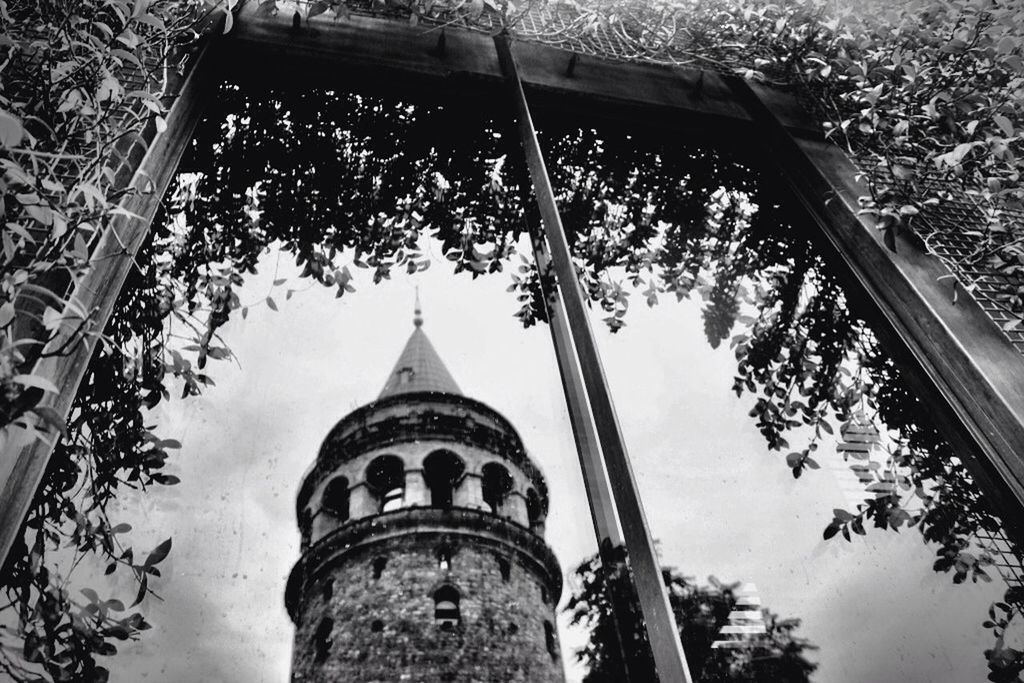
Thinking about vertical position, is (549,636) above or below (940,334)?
above

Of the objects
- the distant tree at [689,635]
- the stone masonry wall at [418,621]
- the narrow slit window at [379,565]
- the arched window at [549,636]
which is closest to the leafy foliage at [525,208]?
the distant tree at [689,635]

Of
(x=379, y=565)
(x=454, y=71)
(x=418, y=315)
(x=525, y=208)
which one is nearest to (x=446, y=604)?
(x=379, y=565)

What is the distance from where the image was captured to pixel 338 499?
61.5 feet

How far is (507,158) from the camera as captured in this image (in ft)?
9.04

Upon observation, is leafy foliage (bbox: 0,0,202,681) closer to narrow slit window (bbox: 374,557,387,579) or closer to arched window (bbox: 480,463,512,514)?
arched window (bbox: 480,463,512,514)

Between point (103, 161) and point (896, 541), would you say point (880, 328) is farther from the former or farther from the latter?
point (103, 161)

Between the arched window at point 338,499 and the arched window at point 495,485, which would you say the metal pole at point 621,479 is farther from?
the arched window at point 338,499

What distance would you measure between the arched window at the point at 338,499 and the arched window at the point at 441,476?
243cm

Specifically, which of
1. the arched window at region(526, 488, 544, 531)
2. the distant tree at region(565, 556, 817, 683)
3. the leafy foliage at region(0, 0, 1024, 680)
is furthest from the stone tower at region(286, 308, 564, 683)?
the leafy foliage at region(0, 0, 1024, 680)

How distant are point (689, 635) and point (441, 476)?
17.8 m

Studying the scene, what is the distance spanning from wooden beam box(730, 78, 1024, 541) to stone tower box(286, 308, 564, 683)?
13.6m

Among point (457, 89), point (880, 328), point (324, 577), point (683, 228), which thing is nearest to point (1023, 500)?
point (880, 328)

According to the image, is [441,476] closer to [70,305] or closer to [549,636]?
[549,636]

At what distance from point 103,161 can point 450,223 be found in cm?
151
